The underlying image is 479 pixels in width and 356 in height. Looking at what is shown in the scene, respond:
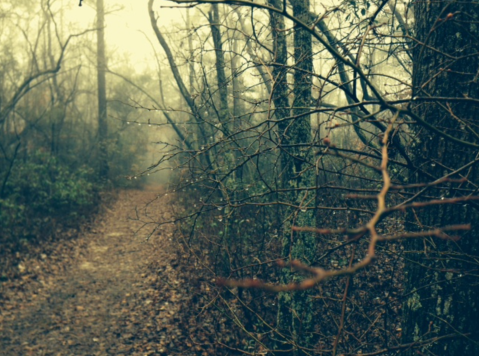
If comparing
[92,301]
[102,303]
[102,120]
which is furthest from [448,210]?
[102,120]

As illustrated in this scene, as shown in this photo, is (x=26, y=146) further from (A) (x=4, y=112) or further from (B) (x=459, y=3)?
(B) (x=459, y=3)

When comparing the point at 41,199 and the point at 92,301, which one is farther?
the point at 41,199

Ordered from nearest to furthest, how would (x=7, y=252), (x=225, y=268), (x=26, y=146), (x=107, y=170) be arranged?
(x=225, y=268) → (x=7, y=252) → (x=26, y=146) → (x=107, y=170)

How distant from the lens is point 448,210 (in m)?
2.79

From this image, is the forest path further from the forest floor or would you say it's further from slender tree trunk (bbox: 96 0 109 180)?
slender tree trunk (bbox: 96 0 109 180)

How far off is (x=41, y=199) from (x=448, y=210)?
41.8 ft

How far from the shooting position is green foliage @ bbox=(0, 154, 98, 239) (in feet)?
36.3

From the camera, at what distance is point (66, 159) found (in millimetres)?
17125

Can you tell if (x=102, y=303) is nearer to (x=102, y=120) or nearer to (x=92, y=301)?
(x=92, y=301)

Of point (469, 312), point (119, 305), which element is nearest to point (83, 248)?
point (119, 305)

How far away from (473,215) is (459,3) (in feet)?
4.60

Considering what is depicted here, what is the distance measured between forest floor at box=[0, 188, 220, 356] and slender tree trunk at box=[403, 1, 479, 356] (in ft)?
10.1

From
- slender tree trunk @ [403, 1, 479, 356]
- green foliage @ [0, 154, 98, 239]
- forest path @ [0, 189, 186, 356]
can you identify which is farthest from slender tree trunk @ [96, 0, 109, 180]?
slender tree trunk @ [403, 1, 479, 356]

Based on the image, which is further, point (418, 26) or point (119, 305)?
point (119, 305)
